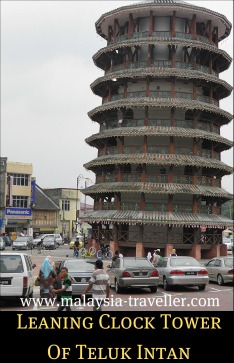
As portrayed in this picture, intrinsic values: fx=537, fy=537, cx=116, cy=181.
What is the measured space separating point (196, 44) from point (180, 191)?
44.0 ft

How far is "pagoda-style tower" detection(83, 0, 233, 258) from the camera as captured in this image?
45.9 m

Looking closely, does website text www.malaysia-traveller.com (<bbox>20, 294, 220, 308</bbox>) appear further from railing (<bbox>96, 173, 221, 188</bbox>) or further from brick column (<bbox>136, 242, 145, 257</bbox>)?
railing (<bbox>96, 173, 221, 188</bbox>)

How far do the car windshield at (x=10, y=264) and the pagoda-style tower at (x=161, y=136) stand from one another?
26911 mm

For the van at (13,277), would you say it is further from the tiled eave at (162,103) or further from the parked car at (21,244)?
the parked car at (21,244)

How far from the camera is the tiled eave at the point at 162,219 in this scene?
44.5m

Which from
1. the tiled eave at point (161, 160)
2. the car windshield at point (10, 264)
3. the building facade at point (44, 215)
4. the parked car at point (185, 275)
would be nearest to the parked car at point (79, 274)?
the car windshield at point (10, 264)

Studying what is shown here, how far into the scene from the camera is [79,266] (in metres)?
21.4

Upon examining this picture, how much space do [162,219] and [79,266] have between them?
23.8 m

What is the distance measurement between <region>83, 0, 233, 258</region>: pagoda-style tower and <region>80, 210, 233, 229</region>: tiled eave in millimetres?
88

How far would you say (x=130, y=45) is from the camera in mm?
48000

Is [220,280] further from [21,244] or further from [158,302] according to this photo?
[21,244]

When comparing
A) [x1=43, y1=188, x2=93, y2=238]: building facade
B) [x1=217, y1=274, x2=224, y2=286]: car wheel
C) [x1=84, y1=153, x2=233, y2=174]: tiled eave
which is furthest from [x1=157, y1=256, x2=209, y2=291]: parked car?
[x1=43, y1=188, x2=93, y2=238]: building facade
